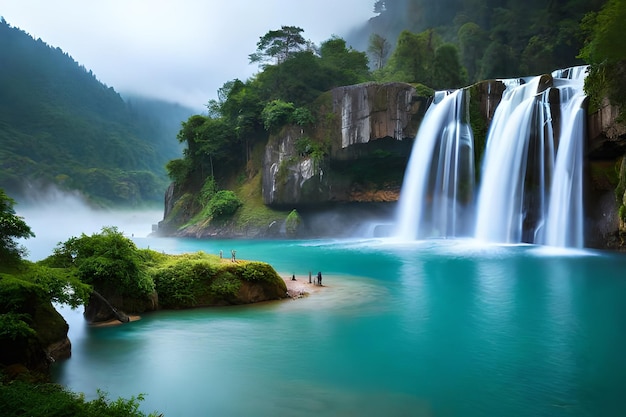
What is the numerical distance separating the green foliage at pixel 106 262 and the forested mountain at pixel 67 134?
70284 millimetres

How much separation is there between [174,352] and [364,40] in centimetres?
11184

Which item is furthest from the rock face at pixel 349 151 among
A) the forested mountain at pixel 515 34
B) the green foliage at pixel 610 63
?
the forested mountain at pixel 515 34

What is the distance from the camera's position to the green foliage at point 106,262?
10.7 metres

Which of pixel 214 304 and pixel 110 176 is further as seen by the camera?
pixel 110 176

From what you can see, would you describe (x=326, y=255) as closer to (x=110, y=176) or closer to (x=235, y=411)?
(x=235, y=411)

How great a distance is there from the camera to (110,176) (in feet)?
293

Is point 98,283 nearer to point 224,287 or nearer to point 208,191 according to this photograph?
point 224,287

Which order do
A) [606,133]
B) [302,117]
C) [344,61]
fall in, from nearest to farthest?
[606,133] → [302,117] → [344,61]

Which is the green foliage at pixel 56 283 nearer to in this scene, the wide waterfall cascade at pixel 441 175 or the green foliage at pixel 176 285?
the green foliage at pixel 176 285

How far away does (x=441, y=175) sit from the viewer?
104ft

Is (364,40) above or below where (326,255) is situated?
above

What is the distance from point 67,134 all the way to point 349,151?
261 ft

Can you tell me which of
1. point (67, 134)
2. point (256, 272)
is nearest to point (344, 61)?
point (256, 272)

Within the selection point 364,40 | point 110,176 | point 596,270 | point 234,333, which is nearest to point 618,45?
point 596,270
